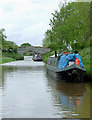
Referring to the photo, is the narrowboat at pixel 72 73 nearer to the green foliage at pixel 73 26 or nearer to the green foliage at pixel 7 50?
the green foliage at pixel 73 26

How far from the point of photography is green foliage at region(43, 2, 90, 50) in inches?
983

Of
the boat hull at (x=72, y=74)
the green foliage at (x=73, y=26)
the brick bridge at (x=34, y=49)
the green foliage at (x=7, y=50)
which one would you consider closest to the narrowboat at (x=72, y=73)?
the boat hull at (x=72, y=74)

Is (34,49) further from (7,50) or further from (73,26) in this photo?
(73,26)

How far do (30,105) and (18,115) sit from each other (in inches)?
63.9

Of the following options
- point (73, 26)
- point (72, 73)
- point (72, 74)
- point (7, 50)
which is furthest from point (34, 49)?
point (72, 73)

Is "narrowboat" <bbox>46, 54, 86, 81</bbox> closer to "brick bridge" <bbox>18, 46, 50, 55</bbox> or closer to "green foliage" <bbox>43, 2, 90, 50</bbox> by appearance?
"green foliage" <bbox>43, 2, 90, 50</bbox>

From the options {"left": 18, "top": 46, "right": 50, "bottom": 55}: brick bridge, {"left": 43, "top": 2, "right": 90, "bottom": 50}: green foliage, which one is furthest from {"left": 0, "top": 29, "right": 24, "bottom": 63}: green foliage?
{"left": 43, "top": 2, "right": 90, "bottom": 50}: green foliage

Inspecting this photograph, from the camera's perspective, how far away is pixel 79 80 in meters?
17.7

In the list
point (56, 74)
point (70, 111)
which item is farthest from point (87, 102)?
point (56, 74)

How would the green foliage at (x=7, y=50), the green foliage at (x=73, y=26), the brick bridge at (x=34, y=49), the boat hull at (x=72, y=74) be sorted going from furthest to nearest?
1. the brick bridge at (x=34, y=49)
2. the green foliage at (x=7, y=50)
3. the green foliage at (x=73, y=26)
4. the boat hull at (x=72, y=74)

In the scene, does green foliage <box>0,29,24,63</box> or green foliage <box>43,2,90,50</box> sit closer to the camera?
green foliage <box>43,2,90,50</box>

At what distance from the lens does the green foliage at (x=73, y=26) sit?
81.9 feet

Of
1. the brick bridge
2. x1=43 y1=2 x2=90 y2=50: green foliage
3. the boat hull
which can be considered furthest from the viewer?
the brick bridge

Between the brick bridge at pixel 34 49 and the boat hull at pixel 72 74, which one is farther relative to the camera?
the brick bridge at pixel 34 49
